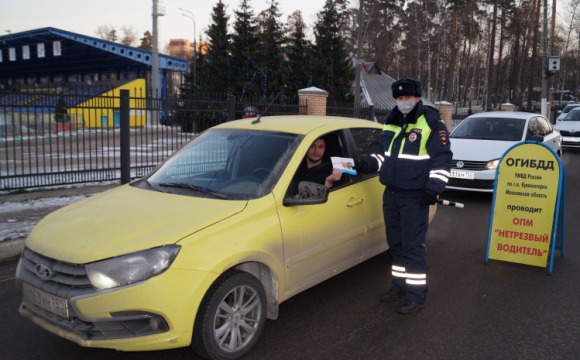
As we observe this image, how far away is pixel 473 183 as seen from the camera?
29.5ft

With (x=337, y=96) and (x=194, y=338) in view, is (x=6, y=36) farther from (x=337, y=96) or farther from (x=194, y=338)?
(x=194, y=338)

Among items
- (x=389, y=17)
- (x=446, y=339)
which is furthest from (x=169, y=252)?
(x=389, y=17)

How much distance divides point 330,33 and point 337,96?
162 inches

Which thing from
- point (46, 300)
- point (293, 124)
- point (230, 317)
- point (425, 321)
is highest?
point (293, 124)

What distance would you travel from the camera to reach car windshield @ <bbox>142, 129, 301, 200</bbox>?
3.73 metres

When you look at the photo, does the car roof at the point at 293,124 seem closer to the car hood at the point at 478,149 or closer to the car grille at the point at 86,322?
the car grille at the point at 86,322

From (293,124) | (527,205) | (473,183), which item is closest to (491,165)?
(473,183)

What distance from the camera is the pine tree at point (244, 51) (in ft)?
98.3

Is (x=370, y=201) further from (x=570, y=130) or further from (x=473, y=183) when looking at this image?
(x=570, y=130)

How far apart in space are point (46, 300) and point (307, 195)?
1.88m

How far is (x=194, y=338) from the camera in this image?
3021 millimetres

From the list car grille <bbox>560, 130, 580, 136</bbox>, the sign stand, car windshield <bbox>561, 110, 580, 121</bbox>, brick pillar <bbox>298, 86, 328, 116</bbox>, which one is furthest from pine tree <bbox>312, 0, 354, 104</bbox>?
the sign stand

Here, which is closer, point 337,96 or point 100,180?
point 100,180

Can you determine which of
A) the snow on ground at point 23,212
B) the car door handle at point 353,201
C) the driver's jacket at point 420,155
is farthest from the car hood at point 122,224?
the snow on ground at point 23,212
